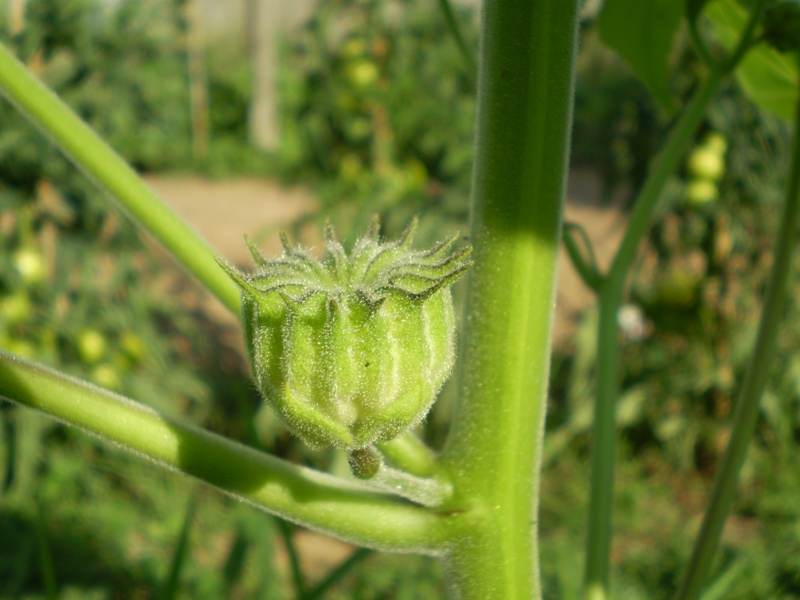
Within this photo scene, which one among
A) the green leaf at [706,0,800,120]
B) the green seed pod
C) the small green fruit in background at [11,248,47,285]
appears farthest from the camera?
the small green fruit in background at [11,248,47,285]

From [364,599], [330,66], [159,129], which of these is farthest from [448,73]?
[364,599]

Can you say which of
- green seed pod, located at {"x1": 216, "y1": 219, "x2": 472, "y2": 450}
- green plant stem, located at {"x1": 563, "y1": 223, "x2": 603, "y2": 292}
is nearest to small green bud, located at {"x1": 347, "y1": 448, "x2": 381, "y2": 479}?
green seed pod, located at {"x1": 216, "y1": 219, "x2": 472, "y2": 450}

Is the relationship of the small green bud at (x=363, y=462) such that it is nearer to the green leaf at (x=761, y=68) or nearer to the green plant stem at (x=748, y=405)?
the green plant stem at (x=748, y=405)

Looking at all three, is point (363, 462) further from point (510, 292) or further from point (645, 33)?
point (645, 33)

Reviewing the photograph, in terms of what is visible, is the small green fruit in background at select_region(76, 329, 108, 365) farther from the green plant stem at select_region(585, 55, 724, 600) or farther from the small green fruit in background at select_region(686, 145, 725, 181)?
the green plant stem at select_region(585, 55, 724, 600)

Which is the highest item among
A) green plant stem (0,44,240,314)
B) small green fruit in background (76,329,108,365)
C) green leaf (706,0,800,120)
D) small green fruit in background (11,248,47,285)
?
green leaf (706,0,800,120)

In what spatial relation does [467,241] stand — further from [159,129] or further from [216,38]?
[216,38]
